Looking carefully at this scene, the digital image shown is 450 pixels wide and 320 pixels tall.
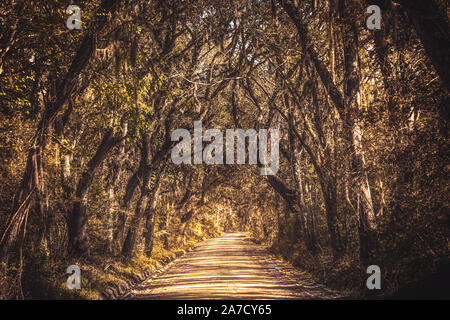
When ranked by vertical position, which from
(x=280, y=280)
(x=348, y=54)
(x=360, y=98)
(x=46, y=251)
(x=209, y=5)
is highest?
(x=209, y=5)

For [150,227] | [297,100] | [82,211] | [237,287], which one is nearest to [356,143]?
[297,100]

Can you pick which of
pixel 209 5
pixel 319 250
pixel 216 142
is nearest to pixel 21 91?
pixel 209 5

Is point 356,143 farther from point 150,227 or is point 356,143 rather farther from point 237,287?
point 150,227

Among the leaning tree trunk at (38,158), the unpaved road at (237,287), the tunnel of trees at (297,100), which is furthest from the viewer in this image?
the unpaved road at (237,287)

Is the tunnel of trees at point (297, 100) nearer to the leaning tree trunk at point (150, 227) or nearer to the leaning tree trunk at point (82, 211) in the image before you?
the leaning tree trunk at point (82, 211)

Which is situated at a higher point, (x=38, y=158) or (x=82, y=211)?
(x=38, y=158)

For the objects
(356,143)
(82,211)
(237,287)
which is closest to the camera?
(356,143)

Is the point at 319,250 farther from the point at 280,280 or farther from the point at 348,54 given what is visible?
the point at 348,54

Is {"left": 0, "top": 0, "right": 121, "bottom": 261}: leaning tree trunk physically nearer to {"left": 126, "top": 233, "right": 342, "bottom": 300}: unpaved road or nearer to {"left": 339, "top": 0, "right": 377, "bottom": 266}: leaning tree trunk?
{"left": 126, "top": 233, "right": 342, "bottom": 300}: unpaved road

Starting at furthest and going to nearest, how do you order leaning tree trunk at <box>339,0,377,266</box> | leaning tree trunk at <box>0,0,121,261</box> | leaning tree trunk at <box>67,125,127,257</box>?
leaning tree trunk at <box>67,125,127,257</box>
leaning tree trunk at <box>339,0,377,266</box>
leaning tree trunk at <box>0,0,121,261</box>

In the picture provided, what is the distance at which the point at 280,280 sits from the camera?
13.7 m

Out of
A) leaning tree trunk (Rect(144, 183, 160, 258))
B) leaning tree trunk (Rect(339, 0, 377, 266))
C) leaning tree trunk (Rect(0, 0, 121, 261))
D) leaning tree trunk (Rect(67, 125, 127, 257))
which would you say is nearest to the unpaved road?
leaning tree trunk (Rect(339, 0, 377, 266))

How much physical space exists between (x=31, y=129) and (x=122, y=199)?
8.60 meters

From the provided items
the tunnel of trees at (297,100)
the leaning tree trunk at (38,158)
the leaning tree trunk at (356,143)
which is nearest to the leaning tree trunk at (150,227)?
the tunnel of trees at (297,100)
